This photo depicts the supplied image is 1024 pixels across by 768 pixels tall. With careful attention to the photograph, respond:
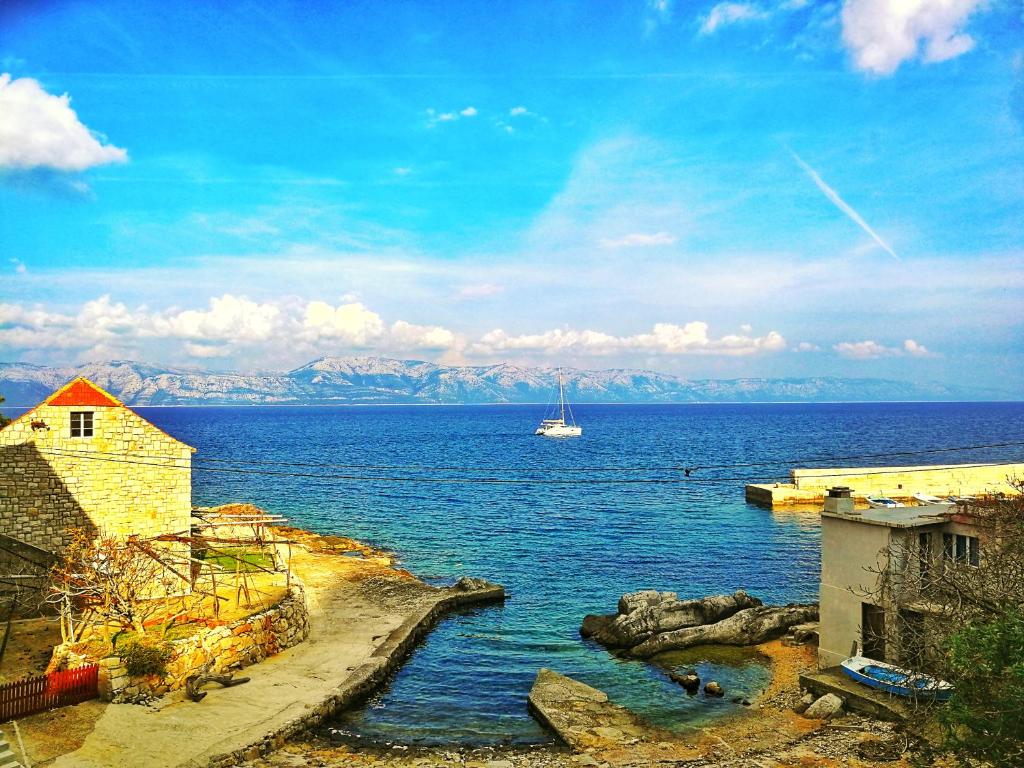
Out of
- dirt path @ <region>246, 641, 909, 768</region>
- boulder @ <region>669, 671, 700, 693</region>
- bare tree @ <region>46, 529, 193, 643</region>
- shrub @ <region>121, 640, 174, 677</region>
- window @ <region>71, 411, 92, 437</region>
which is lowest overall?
boulder @ <region>669, 671, 700, 693</region>

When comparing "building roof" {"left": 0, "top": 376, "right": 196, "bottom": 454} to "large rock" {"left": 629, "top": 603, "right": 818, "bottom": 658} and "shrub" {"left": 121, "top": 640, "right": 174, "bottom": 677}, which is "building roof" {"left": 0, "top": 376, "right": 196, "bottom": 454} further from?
"large rock" {"left": 629, "top": 603, "right": 818, "bottom": 658}

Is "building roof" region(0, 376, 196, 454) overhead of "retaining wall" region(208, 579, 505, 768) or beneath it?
overhead

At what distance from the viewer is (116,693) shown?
2192 cm

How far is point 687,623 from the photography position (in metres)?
34.3

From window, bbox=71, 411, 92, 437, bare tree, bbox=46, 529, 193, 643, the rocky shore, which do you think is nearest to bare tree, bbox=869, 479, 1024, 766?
the rocky shore

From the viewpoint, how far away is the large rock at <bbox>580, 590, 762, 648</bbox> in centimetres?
3341

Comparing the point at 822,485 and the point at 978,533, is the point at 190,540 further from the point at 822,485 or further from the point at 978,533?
the point at 822,485

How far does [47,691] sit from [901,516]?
28727mm

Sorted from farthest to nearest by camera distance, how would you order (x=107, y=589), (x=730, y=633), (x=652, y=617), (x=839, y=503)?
(x=652, y=617) → (x=730, y=633) → (x=839, y=503) → (x=107, y=589)

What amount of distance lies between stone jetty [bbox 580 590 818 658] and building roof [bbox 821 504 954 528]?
29.9ft

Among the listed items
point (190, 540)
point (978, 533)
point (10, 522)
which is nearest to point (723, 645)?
point (978, 533)

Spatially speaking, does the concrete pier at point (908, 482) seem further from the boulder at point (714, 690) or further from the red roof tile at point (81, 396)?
the red roof tile at point (81, 396)

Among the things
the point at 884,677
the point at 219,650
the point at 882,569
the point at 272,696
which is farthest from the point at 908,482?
the point at 219,650

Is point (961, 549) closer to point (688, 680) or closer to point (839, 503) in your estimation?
point (839, 503)
